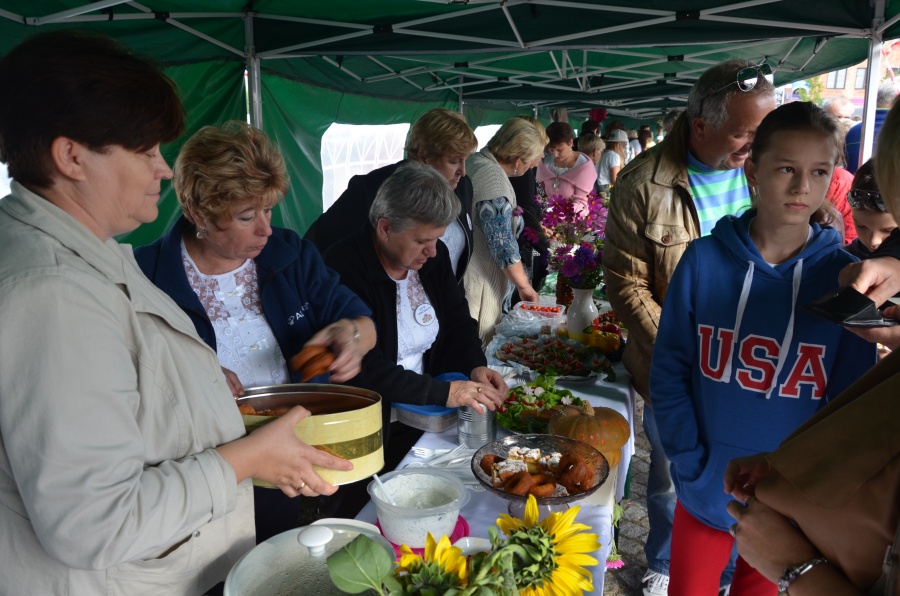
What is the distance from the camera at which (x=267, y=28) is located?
3.98m

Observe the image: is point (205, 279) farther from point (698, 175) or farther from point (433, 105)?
point (433, 105)

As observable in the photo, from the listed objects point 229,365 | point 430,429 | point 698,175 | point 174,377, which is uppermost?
point 698,175

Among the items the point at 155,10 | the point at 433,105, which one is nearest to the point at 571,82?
the point at 433,105

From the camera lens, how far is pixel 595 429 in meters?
1.74

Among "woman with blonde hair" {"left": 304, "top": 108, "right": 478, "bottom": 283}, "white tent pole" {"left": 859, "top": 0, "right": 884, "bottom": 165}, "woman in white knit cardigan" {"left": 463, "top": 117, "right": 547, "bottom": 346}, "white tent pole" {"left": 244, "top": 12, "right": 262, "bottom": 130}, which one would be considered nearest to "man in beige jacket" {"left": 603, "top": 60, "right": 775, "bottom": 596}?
"woman with blonde hair" {"left": 304, "top": 108, "right": 478, "bottom": 283}

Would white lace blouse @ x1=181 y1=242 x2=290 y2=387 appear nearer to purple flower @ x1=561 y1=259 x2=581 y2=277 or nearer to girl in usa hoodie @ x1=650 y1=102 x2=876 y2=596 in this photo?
girl in usa hoodie @ x1=650 y1=102 x2=876 y2=596

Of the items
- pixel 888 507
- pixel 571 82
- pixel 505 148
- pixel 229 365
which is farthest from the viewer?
pixel 571 82

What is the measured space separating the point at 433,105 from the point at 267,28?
4042 mm

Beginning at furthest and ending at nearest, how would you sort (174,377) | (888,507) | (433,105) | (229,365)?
(433,105), (229,365), (174,377), (888,507)

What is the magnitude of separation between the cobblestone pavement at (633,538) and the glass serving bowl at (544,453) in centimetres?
129

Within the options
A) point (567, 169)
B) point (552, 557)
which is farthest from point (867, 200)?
point (567, 169)

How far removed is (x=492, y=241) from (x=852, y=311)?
7.31ft

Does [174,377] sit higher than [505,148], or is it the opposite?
[505,148]

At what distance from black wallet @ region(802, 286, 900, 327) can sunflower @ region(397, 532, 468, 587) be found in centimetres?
97
